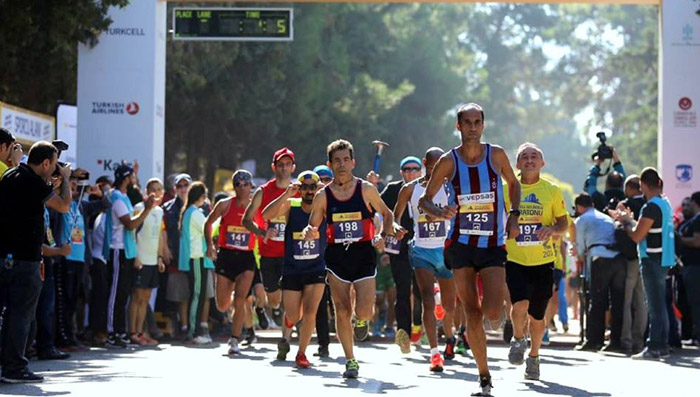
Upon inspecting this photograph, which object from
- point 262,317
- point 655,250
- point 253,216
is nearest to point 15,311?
point 253,216

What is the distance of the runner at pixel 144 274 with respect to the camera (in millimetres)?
19156

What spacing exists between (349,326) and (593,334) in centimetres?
616

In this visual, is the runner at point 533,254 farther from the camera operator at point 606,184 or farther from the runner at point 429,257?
the camera operator at point 606,184

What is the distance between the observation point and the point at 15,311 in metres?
12.5

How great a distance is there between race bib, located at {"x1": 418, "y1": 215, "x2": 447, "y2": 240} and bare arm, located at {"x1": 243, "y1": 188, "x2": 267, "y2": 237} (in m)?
1.69

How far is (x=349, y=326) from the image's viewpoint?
13453 mm

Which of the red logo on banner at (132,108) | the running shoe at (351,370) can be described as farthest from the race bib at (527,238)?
the red logo on banner at (132,108)

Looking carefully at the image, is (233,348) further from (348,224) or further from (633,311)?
(633,311)

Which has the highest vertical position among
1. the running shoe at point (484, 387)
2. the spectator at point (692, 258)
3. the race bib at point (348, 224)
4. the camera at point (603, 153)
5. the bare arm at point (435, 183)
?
the camera at point (603, 153)

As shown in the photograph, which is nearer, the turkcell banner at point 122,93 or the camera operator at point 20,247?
the camera operator at point 20,247

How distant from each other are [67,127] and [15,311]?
9482mm

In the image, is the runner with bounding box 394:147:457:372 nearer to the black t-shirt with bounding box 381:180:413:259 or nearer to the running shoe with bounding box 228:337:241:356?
the black t-shirt with bounding box 381:180:413:259

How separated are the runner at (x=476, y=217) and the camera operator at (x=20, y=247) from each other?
3410 millimetres

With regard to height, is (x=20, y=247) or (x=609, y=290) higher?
(x=20, y=247)
